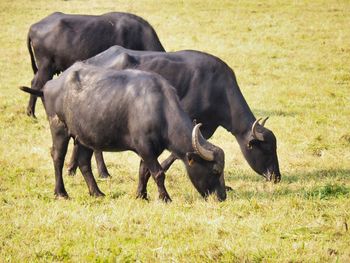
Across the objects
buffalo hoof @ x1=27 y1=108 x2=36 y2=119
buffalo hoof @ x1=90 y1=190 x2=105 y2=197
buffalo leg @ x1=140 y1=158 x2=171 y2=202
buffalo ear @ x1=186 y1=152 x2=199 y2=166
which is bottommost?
buffalo hoof @ x1=27 y1=108 x2=36 y2=119

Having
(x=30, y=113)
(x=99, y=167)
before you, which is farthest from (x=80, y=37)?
(x=99, y=167)

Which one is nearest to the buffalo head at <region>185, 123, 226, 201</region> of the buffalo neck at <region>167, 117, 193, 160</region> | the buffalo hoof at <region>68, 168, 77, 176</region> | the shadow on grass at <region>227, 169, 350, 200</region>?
the buffalo neck at <region>167, 117, 193, 160</region>

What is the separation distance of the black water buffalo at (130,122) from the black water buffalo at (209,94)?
116 cm

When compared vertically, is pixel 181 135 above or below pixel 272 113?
above

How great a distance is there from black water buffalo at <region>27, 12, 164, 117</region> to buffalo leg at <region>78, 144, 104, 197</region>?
3.82 metres

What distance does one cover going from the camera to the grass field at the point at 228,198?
6.20 m

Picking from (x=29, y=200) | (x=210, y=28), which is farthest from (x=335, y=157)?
(x=210, y=28)

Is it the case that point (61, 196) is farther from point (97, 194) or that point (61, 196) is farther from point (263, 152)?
point (263, 152)

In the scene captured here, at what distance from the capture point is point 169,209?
759 centimetres

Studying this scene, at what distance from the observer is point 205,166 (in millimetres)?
7988

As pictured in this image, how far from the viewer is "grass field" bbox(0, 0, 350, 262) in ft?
20.4

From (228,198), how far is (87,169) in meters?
1.96

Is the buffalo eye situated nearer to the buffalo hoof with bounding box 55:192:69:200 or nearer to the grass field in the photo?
the grass field

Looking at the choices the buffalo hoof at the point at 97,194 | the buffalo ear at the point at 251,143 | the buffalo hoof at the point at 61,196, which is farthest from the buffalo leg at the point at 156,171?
the buffalo ear at the point at 251,143
